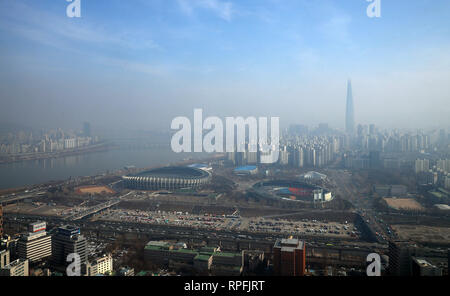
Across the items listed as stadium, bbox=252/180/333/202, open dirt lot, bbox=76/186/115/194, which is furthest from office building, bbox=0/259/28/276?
stadium, bbox=252/180/333/202

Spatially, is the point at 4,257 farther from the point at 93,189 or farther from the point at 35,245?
the point at 93,189

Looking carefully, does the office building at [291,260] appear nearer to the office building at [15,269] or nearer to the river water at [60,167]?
the office building at [15,269]

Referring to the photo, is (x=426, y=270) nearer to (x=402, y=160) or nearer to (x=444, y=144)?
(x=402, y=160)

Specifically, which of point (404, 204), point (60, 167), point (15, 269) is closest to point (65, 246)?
point (15, 269)

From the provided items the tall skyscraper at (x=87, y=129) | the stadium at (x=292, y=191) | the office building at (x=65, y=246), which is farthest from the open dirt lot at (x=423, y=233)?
the tall skyscraper at (x=87, y=129)

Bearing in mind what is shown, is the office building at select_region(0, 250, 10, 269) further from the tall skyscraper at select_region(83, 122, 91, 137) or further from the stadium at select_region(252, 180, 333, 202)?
the tall skyscraper at select_region(83, 122, 91, 137)
